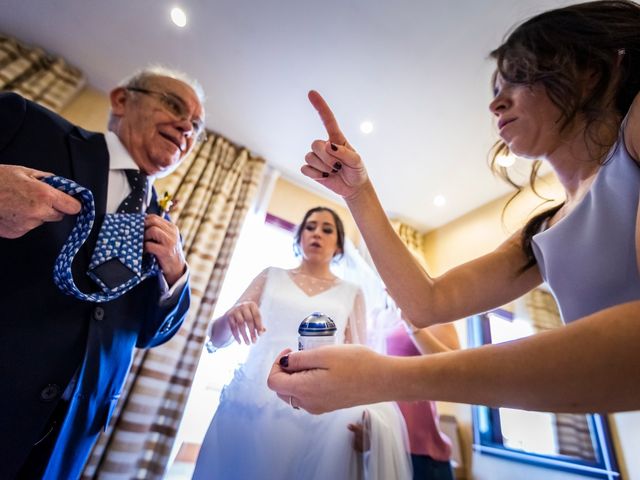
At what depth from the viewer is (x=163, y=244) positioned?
0.72 m

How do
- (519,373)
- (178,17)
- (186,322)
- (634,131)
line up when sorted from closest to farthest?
(519,373) → (634,131) → (178,17) → (186,322)

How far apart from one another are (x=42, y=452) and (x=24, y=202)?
1.66ft

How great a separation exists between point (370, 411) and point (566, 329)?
54cm

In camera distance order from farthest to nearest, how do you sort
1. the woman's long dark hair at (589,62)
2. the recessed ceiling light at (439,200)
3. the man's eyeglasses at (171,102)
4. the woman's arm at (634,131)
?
the recessed ceiling light at (439,200) → the man's eyeglasses at (171,102) → the woman's long dark hair at (589,62) → the woman's arm at (634,131)

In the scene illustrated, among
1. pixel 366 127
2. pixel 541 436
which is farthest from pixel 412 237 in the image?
pixel 541 436

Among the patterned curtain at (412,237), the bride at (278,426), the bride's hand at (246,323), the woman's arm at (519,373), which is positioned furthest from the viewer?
the patterned curtain at (412,237)

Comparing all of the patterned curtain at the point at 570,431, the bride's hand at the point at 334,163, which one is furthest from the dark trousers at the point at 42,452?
the patterned curtain at the point at 570,431

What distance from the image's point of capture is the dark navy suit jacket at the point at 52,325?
521 mm

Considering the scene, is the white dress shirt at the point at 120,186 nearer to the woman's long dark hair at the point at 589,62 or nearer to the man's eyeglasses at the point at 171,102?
the man's eyeglasses at the point at 171,102

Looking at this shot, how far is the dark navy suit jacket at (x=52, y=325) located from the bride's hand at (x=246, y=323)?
24 centimetres

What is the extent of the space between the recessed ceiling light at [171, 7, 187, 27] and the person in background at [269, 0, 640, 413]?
4.46ft

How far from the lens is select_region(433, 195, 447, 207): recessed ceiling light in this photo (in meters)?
2.46

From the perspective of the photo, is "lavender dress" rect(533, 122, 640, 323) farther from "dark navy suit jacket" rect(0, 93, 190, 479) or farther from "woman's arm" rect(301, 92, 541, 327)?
"dark navy suit jacket" rect(0, 93, 190, 479)

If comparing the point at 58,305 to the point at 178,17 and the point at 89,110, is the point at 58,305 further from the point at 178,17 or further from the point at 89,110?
the point at 89,110
